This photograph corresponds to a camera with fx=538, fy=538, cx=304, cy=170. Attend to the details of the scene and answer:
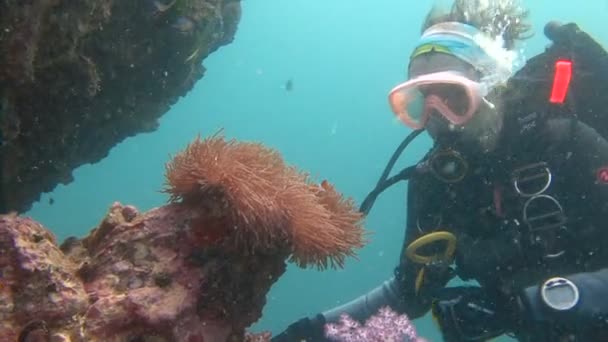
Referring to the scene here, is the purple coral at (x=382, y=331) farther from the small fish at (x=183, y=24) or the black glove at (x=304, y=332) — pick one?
the small fish at (x=183, y=24)

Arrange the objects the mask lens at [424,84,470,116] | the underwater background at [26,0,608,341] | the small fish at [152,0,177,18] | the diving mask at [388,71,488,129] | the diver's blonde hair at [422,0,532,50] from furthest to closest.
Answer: the underwater background at [26,0,608,341] < the small fish at [152,0,177,18] < the diver's blonde hair at [422,0,532,50] < the mask lens at [424,84,470,116] < the diving mask at [388,71,488,129]

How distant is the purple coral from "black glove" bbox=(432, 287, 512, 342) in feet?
2.23

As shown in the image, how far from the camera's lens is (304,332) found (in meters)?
4.01

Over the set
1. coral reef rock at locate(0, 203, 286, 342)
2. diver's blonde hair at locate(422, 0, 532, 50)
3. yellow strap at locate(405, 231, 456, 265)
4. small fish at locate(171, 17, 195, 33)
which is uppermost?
small fish at locate(171, 17, 195, 33)

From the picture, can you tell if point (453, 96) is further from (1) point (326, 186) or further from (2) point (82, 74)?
(2) point (82, 74)

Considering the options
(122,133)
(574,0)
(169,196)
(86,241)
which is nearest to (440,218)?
(169,196)

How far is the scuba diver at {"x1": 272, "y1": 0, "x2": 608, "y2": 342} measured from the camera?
384 centimetres

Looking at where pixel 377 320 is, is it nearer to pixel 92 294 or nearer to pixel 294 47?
pixel 92 294

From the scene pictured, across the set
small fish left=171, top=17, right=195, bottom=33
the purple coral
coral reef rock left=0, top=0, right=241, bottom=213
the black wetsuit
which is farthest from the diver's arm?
small fish left=171, top=17, right=195, bottom=33

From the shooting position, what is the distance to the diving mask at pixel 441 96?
14.0ft

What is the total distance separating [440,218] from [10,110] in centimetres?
342

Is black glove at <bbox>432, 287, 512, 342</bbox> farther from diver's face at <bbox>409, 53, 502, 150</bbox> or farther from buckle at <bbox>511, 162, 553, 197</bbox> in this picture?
diver's face at <bbox>409, 53, 502, 150</bbox>

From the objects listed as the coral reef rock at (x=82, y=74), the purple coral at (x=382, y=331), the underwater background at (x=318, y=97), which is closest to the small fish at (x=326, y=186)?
the purple coral at (x=382, y=331)

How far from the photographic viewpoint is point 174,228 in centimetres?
284
